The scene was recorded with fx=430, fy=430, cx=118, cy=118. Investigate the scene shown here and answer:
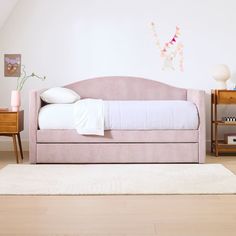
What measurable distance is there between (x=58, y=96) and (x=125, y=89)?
77cm

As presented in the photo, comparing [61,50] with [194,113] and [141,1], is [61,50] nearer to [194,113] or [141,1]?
[141,1]

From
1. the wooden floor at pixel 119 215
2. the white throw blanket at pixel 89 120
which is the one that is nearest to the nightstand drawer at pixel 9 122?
the white throw blanket at pixel 89 120

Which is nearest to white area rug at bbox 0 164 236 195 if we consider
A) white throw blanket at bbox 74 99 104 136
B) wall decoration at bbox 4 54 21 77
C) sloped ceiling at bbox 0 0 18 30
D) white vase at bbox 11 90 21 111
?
white throw blanket at bbox 74 99 104 136

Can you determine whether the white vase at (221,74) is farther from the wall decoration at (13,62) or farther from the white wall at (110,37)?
the wall decoration at (13,62)

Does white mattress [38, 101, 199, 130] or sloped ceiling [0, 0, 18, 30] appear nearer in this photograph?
white mattress [38, 101, 199, 130]

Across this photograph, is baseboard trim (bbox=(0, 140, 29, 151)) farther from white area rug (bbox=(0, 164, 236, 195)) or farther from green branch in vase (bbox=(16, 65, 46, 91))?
white area rug (bbox=(0, 164, 236, 195))

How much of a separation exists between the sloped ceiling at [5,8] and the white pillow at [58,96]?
1001 mm

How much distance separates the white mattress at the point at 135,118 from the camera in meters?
3.51

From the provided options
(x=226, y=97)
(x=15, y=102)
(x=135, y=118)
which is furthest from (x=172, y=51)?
(x=15, y=102)

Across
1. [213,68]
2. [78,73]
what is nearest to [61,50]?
[78,73]

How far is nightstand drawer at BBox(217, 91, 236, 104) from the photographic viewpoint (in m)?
3.95

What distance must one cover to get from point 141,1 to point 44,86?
51.8 inches

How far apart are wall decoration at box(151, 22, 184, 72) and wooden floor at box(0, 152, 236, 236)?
2.27m

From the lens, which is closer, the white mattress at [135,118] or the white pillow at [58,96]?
the white mattress at [135,118]
